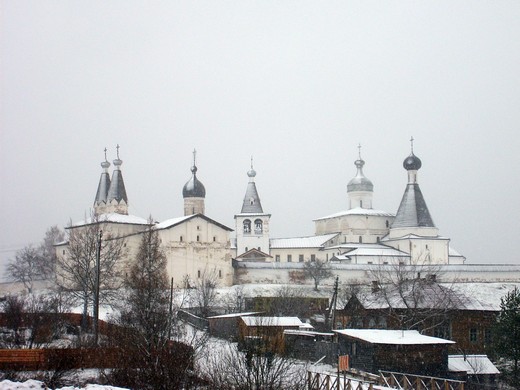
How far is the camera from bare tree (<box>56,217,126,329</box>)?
28.1 meters

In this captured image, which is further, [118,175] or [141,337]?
[118,175]

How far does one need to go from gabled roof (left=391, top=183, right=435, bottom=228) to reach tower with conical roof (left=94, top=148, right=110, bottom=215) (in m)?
17.2

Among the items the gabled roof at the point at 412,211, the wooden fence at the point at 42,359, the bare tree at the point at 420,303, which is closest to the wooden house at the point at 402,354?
the bare tree at the point at 420,303

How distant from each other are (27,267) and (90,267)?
18.1 metres

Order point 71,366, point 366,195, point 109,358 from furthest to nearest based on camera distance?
point 366,195 < point 109,358 < point 71,366

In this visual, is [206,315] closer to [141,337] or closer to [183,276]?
[183,276]

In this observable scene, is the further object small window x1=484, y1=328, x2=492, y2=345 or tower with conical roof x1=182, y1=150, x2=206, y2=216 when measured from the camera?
tower with conical roof x1=182, y1=150, x2=206, y2=216

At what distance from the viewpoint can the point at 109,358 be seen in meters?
16.1

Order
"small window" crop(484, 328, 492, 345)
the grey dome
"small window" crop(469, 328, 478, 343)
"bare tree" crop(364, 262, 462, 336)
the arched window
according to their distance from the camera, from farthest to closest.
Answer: the grey dome, the arched window, "small window" crop(469, 328, 478, 343), "small window" crop(484, 328, 492, 345), "bare tree" crop(364, 262, 462, 336)

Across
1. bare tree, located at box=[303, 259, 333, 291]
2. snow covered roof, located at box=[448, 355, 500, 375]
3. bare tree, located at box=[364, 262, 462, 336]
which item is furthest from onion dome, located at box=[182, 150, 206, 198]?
snow covered roof, located at box=[448, 355, 500, 375]

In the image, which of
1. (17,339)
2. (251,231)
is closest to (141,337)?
(17,339)

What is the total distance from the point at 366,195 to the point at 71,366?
3916 cm

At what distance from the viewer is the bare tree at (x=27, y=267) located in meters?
47.3

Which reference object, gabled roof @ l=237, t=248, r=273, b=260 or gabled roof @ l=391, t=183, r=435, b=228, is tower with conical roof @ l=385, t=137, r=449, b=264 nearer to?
gabled roof @ l=391, t=183, r=435, b=228
